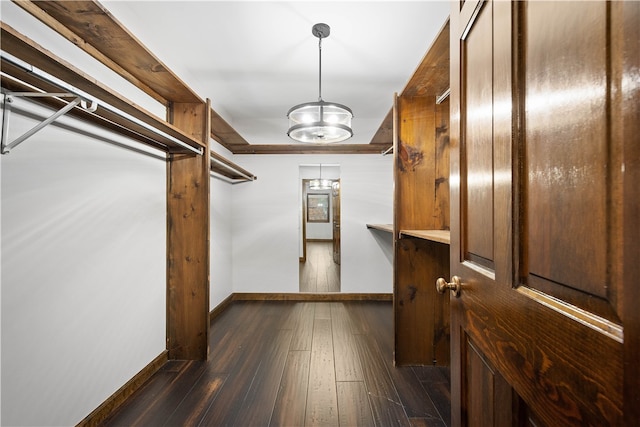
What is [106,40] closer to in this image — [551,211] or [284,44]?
[284,44]

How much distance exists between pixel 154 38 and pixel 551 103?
2.42 metres

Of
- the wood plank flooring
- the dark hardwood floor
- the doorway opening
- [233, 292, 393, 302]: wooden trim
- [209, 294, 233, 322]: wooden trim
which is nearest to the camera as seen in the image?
the dark hardwood floor

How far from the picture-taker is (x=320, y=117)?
1983 millimetres

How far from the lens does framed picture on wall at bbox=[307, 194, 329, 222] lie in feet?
34.6

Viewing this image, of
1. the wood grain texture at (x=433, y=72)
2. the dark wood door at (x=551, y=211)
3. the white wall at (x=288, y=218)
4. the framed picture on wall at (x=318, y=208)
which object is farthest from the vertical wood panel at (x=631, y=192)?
the framed picture on wall at (x=318, y=208)

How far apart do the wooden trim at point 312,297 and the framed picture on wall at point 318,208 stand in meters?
6.81

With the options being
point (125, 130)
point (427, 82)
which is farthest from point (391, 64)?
point (125, 130)

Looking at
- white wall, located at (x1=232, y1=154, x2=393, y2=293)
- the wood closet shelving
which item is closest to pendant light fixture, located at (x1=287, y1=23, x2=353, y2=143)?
the wood closet shelving

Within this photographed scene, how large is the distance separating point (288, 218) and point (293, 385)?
2.33 m

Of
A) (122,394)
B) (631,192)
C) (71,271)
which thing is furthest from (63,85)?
(122,394)

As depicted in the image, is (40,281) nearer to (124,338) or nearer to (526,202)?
(124,338)

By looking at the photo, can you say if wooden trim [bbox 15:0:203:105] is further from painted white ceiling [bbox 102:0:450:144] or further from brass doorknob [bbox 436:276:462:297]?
brass doorknob [bbox 436:276:462:297]

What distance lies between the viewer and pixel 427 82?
76.0 inches

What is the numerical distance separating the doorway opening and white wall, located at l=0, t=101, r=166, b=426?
2.55 meters
